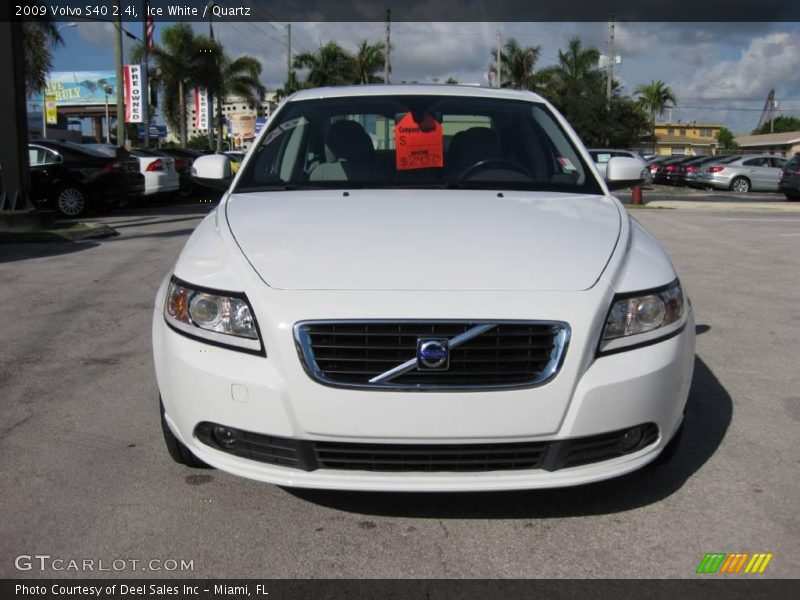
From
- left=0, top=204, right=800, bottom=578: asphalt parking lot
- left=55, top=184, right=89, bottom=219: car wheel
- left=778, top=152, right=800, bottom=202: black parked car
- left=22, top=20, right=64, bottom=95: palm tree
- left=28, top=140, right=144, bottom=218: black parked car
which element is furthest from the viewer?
left=22, top=20, right=64, bottom=95: palm tree

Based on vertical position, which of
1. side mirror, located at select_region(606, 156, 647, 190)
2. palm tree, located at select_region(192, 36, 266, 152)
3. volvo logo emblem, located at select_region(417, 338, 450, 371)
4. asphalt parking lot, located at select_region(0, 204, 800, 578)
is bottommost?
asphalt parking lot, located at select_region(0, 204, 800, 578)

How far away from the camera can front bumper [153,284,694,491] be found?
8.45 feet

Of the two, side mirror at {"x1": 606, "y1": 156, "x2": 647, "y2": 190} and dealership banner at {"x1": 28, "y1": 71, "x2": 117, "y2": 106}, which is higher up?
dealership banner at {"x1": 28, "y1": 71, "x2": 117, "y2": 106}

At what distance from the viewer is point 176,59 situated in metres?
40.2

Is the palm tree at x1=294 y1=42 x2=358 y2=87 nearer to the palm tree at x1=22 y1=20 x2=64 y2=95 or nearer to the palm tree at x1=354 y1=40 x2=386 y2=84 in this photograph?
the palm tree at x1=354 y1=40 x2=386 y2=84

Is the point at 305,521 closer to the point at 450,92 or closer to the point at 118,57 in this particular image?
the point at 450,92

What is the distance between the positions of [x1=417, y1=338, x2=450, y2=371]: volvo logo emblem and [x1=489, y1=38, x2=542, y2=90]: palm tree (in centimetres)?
5341

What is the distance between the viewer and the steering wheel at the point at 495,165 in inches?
161

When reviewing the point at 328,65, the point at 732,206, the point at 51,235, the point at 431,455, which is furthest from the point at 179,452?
the point at 328,65

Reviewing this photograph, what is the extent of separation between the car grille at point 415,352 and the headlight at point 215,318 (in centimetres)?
21

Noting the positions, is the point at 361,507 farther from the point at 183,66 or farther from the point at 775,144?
the point at 775,144

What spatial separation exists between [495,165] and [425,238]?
125cm

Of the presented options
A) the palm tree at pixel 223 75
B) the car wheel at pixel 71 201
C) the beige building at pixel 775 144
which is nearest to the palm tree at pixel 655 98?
the beige building at pixel 775 144

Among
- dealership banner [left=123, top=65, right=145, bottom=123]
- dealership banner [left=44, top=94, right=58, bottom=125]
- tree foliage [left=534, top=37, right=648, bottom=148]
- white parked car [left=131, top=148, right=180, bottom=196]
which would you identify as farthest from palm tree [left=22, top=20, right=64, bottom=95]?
tree foliage [left=534, top=37, right=648, bottom=148]
